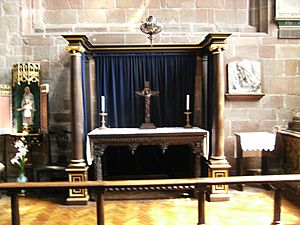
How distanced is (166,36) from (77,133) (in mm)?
2008

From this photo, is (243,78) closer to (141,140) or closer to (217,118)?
(217,118)

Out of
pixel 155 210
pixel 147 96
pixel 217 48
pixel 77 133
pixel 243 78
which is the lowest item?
pixel 155 210

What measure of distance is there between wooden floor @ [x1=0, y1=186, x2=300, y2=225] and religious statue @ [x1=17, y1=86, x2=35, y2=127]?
1087 millimetres

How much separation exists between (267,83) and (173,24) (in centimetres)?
171

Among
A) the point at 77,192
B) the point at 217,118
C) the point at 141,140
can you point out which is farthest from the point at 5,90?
the point at 217,118

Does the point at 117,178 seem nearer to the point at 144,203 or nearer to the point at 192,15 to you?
the point at 144,203

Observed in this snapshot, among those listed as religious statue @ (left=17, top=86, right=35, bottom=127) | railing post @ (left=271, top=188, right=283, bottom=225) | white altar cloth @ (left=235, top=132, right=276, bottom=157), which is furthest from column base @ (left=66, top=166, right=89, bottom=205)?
railing post @ (left=271, top=188, right=283, bottom=225)

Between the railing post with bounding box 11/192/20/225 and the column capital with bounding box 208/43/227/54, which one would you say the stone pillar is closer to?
the column capital with bounding box 208/43/227/54

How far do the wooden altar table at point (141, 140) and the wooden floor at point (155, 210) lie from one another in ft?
1.41

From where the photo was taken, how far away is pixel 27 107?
4.11 metres

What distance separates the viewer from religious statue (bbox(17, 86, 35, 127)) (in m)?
4.12

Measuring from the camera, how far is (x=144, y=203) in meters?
3.50

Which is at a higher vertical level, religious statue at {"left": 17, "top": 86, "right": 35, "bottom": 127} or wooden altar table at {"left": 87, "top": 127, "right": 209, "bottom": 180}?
religious statue at {"left": 17, "top": 86, "right": 35, "bottom": 127}

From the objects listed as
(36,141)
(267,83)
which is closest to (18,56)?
(36,141)
